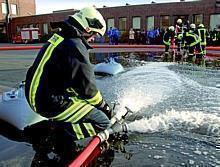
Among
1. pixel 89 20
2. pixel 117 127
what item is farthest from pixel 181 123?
pixel 89 20

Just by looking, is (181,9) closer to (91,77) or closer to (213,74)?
(213,74)

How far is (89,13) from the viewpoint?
323cm

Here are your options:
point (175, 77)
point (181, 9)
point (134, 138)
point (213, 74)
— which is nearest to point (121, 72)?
point (175, 77)

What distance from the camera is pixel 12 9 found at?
5216 cm

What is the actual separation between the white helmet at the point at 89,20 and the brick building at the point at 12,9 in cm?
4720

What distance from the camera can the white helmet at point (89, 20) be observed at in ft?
10.5

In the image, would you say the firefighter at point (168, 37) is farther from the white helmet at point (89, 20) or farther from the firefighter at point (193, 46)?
the white helmet at point (89, 20)

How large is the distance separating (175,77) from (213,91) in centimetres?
170

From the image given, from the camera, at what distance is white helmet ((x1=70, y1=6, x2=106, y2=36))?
10.5 ft

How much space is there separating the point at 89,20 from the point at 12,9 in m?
53.0

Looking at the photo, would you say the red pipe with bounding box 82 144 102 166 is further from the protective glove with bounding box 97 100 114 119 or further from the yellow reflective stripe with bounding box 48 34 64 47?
the yellow reflective stripe with bounding box 48 34 64 47

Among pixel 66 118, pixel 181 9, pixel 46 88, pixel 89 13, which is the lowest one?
pixel 66 118

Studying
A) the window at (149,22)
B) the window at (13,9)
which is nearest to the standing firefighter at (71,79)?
the window at (149,22)

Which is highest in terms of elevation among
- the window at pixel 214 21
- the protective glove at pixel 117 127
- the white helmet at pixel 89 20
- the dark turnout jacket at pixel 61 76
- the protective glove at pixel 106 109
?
the window at pixel 214 21
